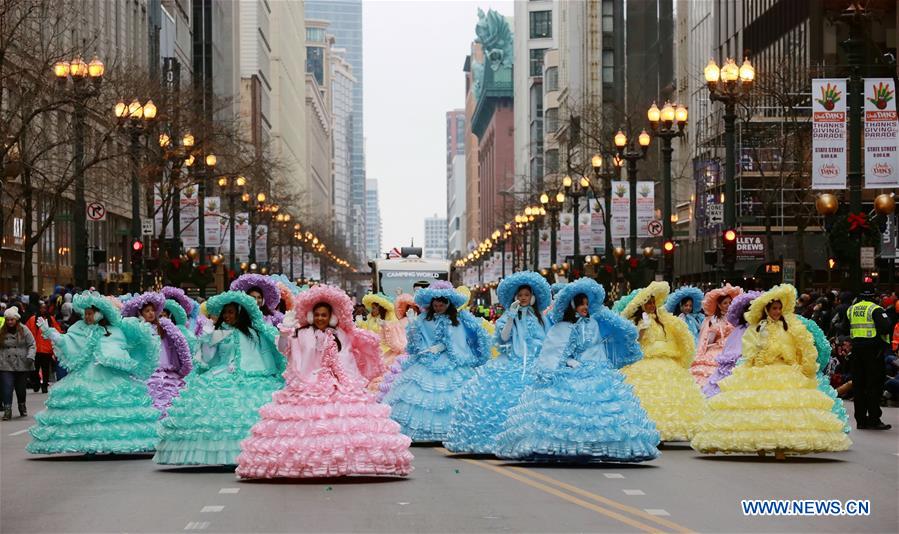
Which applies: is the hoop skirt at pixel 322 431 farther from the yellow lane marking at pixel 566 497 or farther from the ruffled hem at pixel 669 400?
the ruffled hem at pixel 669 400

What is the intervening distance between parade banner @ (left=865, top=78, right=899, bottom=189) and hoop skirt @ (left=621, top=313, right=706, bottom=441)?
9932 mm

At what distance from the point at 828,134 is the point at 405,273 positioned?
39971mm

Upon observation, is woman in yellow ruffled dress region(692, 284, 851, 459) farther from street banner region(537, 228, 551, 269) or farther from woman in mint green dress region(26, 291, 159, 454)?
street banner region(537, 228, 551, 269)

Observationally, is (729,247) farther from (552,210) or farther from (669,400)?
(552,210)

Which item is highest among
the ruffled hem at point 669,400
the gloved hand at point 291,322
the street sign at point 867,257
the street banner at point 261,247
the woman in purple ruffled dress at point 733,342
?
the street banner at point 261,247

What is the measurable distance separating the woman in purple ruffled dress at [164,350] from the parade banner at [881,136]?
13946mm

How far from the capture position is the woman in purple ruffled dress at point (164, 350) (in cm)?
1997

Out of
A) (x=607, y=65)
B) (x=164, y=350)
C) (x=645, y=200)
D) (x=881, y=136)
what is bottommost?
(x=164, y=350)

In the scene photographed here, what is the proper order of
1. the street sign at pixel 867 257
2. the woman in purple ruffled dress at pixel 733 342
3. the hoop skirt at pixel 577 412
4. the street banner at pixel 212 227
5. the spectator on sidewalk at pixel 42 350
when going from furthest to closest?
the street banner at pixel 212 227, the spectator on sidewalk at pixel 42 350, the street sign at pixel 867 257, the woman in purple ruffled dress at pixel 733 342, the hoop skirt at pixel 577 412

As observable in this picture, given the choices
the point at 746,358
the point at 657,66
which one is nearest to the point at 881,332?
the point at 746,358

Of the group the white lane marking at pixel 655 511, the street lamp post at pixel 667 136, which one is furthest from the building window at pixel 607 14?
the white lane marking at pixel 655 511

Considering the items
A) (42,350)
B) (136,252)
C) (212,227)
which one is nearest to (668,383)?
(42,350)

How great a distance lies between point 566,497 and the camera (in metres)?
14.0

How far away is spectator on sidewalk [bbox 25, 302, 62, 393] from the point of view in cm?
3311
